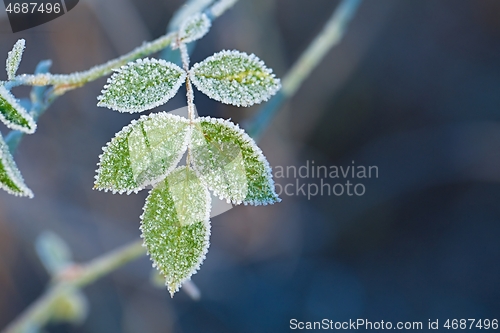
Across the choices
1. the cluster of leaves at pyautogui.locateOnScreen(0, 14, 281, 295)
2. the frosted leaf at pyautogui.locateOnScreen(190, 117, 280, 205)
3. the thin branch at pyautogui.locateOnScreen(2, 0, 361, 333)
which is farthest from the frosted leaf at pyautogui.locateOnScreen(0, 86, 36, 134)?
the thin branch at pyautogui.locateOnScreen(2, 0, 361, 333)

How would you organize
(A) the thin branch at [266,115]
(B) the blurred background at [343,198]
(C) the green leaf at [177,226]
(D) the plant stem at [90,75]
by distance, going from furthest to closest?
(B) the blurred background at [343,198] → (A) the thin branch at [266,115] → (D) the plant stem at [90,75] → (C) the green leaf at [177,226]

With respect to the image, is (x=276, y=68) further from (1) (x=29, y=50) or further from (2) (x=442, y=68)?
(1) (x=29, y=50)

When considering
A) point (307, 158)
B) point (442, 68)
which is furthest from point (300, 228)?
point (442, 68)

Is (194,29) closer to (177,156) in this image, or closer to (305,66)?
(177,156)

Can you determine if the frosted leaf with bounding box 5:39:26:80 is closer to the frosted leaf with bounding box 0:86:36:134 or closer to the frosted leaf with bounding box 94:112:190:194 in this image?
the frosted leaf with bounding box 0:86:36:134

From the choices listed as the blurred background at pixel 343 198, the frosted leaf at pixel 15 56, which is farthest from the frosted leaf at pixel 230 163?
the blurred background at pixel 343 198

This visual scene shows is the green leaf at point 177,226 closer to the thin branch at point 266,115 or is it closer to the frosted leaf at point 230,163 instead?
the frosted leaf at point 230,163

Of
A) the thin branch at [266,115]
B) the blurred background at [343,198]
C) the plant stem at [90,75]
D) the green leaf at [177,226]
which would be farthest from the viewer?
the blurred background at [343,198]
